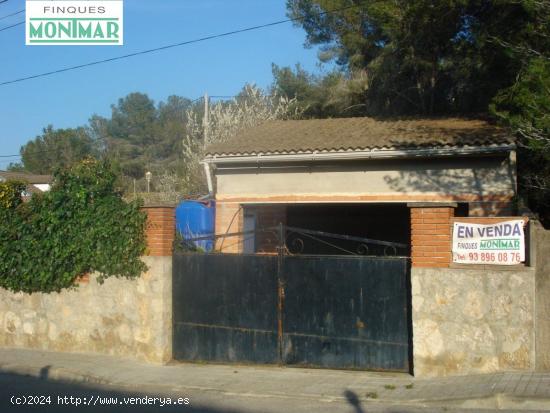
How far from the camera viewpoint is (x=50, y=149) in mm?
54844

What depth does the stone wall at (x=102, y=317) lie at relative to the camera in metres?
10.8

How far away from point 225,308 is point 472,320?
3.81 meters

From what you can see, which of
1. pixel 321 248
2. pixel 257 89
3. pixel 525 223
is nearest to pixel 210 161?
pixel 321 248

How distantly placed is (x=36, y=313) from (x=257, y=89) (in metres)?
19.5

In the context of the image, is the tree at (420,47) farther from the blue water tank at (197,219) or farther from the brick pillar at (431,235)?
the blue water tank at (197,219)

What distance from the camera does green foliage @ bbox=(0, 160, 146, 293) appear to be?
11.0 meters

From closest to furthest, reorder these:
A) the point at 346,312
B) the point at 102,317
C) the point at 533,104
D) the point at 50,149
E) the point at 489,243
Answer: the point at 489,243 < the point at 533,104 < the point at 346,312 < the point at 102,317 < the point at 50,149

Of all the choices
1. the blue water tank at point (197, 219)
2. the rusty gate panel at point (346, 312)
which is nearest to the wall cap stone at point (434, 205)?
the rusty gate panel at point (346, 312)

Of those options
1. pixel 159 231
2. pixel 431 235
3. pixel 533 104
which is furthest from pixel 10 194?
pixel 533 104

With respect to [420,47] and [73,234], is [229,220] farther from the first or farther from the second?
[420,47]

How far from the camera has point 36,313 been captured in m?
12.0

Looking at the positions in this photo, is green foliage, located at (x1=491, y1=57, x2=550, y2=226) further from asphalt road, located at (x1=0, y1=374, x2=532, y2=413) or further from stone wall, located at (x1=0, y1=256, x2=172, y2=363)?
stone wall, located at (x1=0, y1=256, x2=172, y2=363)

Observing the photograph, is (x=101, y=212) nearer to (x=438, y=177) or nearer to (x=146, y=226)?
(x=146, y=226)

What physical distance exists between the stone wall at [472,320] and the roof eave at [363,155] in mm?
4703
